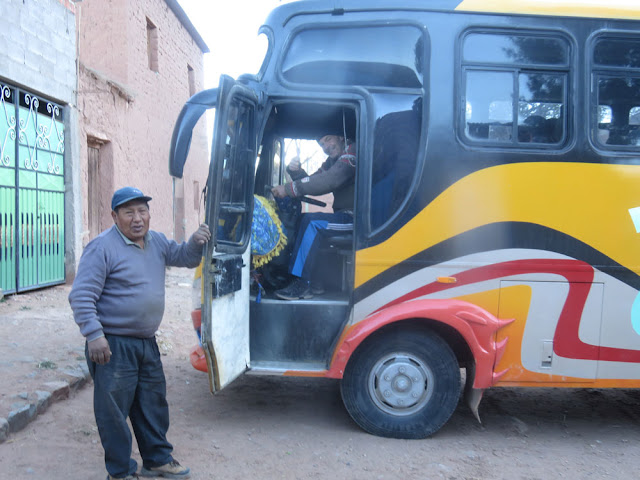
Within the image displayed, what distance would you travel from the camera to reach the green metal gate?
744 centimetres

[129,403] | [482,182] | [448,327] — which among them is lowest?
[129,403]

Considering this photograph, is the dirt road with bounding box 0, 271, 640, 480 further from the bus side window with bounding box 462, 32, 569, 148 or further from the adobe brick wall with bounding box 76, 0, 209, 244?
the adobe brick wall with bounding box 76, 0, 209, 244

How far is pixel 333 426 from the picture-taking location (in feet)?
14.2

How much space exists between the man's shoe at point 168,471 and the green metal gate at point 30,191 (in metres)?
5.09

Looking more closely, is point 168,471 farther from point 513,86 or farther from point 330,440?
point 513,86

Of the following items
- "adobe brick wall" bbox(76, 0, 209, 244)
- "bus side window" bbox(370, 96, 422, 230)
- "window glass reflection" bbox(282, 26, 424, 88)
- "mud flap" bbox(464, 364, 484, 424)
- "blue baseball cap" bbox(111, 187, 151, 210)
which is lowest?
"mud flap" bbox(464, 364, 484, 424)

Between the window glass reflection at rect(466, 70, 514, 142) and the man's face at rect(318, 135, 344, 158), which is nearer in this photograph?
the window glass reflection at rect(466, 70, 514, 142)

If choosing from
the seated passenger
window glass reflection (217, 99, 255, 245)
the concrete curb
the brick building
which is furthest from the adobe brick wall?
window glass reflection (217, 99, 255, 245)

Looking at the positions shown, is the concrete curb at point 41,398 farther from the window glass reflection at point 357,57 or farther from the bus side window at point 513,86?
the bus side window at point 513,86

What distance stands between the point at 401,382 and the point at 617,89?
2.60m

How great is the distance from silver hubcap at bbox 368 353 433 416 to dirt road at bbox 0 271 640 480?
28 cm

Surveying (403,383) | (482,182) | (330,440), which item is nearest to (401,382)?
(403,383)

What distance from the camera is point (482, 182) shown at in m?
4.00

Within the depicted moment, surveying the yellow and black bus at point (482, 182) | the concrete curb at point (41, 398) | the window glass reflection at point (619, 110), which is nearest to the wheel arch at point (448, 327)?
the yellow and black bus at point (482, 182)
